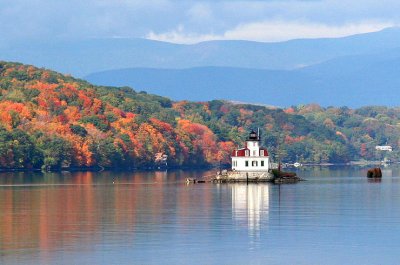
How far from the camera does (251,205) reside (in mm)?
101250

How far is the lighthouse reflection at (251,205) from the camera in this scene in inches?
3255

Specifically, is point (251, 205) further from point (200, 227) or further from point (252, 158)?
point (252, 158)

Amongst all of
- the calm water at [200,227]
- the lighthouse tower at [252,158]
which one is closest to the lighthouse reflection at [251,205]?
the calm water at [200,227]

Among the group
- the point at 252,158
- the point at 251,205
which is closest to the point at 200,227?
the point at 251,205

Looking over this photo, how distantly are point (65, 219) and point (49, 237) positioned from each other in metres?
13.9

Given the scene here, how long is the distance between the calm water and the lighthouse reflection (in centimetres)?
8

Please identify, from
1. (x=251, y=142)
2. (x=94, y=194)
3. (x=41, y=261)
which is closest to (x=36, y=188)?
(x=94, y=194)

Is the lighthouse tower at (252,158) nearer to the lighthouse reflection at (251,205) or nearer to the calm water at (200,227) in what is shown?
the lighthouse reflection at (251,205)

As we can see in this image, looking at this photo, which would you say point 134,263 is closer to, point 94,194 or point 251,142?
point 94,194

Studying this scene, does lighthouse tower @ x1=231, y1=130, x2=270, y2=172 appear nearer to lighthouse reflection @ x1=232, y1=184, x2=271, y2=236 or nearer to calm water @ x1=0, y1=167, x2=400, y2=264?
lighthouse reflection @ x1=232, y1=184, x2=271, y2=236

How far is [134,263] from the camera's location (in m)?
60.7

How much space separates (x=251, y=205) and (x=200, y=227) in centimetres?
2324

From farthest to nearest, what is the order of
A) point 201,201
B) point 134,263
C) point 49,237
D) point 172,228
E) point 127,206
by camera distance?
point 201,201
point 127,206
point 172,228
point 49,237
point 134,263

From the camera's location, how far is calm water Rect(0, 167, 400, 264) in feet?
208
